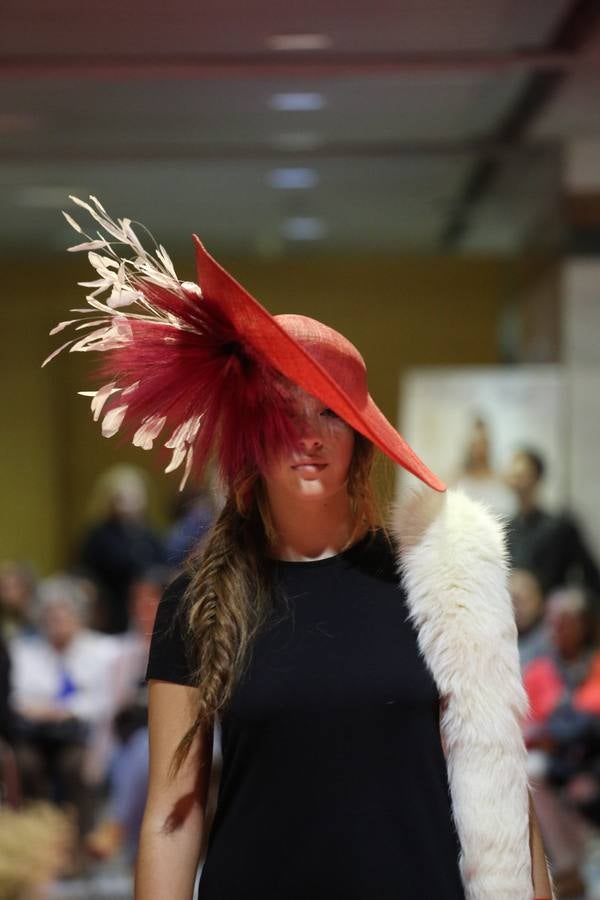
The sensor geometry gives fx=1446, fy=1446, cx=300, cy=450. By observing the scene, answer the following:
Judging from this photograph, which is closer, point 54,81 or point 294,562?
point 294,562

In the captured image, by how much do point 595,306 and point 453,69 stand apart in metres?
1.90

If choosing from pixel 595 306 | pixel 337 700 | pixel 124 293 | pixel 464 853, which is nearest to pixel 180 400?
pixel 124 293

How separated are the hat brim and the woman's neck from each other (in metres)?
0.10

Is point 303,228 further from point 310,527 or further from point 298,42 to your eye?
point 310,527

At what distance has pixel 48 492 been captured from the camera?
27.5ft

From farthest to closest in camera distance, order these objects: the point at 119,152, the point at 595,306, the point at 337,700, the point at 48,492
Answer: the point at 48,492 < the point at 595,306 < the point at 119,152 < the point at 337,700

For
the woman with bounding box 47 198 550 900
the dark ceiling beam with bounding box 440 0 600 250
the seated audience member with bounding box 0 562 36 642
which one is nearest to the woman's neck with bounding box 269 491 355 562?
the woman with bounding box 47 198 550 900

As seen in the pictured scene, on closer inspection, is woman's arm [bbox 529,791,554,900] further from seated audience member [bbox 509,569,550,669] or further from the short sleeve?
seated audience member [bbox 509,569,550,669]

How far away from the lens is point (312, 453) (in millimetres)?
1649

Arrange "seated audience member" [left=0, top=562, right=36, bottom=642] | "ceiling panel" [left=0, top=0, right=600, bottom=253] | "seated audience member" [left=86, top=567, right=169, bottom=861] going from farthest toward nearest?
"seated audience member" [left=0, top=562, right=36, bottom=642], "seated audience member" [left=86, top=567, right=169, bottom=861], "ceiling panel" [left=0, top=0, right=600, bottom=253]

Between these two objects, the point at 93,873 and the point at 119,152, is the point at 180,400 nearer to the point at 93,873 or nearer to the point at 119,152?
the point at 93,873

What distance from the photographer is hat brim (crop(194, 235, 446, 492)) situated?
1.59m

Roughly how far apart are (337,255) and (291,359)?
551 cm

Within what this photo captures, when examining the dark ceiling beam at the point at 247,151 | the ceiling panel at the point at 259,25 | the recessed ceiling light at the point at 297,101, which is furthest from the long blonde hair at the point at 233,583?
the dark ceiling beam at the point at 247,151
